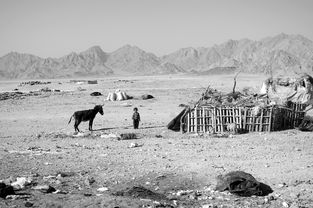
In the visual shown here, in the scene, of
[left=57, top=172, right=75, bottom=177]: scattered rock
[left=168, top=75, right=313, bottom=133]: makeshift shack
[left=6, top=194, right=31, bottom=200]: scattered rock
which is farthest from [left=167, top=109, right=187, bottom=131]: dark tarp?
[left=6, top=194, right=31, bottom=200]: scattered rock

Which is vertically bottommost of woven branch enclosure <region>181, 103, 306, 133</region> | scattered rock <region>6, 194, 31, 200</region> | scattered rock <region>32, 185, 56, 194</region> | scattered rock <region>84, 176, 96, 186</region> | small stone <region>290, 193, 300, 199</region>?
scattered rock <region>84, 176, 96, 186</region>

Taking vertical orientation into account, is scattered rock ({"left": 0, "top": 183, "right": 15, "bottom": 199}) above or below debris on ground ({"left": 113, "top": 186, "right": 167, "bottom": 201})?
above

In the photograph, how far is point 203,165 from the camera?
426 inches

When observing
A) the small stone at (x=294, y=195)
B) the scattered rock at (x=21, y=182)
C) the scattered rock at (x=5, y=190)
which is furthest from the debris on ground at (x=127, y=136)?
the small stone at (x=294, y=195)

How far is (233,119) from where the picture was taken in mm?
15867

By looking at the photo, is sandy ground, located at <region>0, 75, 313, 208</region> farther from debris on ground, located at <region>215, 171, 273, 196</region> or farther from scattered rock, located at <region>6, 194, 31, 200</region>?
debris on ground, located at <region>215, 171, 273, 196</region>

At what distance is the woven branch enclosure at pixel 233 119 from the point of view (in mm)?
15711

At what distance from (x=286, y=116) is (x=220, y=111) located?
2820mm

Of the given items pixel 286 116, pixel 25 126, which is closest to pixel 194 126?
pixel 286 116

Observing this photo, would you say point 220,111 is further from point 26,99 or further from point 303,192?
point 26,99

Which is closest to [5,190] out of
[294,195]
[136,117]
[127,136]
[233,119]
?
[294,195]

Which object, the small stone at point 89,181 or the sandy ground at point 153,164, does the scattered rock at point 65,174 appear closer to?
the sandy ground at point 153,164

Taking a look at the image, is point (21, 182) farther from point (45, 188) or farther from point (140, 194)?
point (140, 194)

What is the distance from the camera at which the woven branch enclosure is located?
15711 mm
